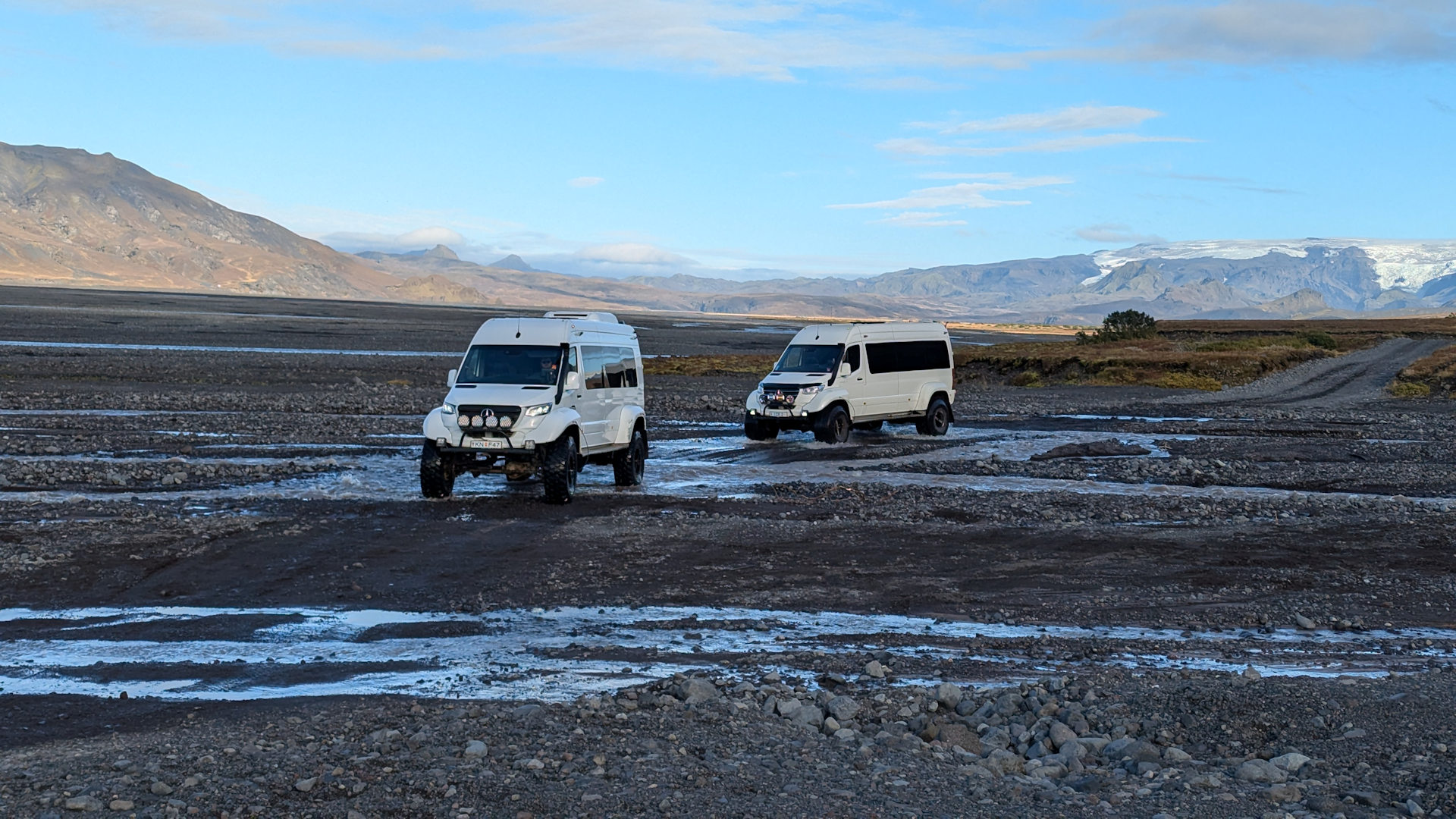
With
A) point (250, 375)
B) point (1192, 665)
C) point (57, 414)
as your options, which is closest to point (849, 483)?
point (1192, 665)

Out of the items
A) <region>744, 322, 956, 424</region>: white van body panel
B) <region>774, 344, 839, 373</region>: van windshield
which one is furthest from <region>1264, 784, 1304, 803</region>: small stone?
<region>774, 344, 839, 373</region>: van windshield

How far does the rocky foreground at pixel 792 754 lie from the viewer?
253 inches

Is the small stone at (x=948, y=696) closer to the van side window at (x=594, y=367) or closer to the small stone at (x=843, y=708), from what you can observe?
the small stone at (x=843, y=708)

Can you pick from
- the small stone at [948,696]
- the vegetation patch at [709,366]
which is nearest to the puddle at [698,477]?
the small stone at [948,696]

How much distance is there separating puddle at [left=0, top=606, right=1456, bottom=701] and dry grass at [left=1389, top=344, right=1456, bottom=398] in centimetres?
4113

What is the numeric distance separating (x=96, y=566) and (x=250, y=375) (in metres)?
35.4

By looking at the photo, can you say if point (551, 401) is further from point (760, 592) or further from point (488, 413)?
point (760, 592)

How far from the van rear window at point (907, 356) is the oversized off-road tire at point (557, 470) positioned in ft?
39.6

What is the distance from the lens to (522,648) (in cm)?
997

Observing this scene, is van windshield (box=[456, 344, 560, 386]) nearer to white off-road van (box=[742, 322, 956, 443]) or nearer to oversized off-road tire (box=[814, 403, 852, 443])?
white off-road van (box=[742, 322, 956, 443])

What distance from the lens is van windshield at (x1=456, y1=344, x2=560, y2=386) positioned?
19.0 metres

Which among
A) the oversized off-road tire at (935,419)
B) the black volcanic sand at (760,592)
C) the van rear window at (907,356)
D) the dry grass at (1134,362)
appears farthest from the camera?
the dry grass at (1134,362)

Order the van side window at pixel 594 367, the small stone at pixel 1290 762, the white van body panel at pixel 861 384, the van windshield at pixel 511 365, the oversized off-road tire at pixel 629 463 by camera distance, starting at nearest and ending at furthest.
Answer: the small stone at pixel 1290 762
the van windshield at pixel 511 365
the van side window at pixel 594 367
the oversized off-road tire at pixel 629 463
the white van body panel at pixel 861 384

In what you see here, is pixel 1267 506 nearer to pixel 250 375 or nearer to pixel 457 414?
pixel 457 414
